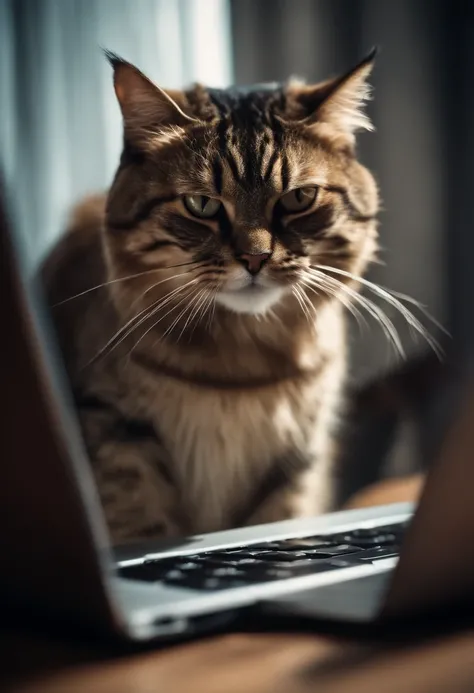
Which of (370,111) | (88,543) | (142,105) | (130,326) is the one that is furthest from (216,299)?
(370,111)

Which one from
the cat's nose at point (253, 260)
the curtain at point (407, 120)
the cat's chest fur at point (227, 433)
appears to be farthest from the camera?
the curtain at point (407, 120)

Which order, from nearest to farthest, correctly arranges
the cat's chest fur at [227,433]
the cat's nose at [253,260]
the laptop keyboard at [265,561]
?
the laptop keyboard at [265,561]
the cat's nose at [253,260]
the cat's chest fur at [227,433]

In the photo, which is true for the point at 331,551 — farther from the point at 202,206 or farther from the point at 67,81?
the point at 67,81

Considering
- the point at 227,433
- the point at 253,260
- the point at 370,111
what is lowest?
the point at 227,433

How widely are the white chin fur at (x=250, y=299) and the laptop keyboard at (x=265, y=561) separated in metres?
0.42

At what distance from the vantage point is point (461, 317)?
205cm

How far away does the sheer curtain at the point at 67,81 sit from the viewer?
165 centimetres

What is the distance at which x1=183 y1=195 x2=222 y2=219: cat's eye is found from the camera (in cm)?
107

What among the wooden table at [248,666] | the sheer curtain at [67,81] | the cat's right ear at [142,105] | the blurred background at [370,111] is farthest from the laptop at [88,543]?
the sheer curtain at [67,81]

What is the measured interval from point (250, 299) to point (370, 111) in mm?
1065

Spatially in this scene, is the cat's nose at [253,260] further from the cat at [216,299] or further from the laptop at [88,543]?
the laptop at [88,543]

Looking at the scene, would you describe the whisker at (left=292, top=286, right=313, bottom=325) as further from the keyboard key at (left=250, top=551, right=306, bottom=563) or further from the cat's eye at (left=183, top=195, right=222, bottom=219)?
the keyboard key at (left=250, top=551, right=306, bottom=563)

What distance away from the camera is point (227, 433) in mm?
1171

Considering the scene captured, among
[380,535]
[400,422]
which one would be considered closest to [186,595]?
[380,535]
